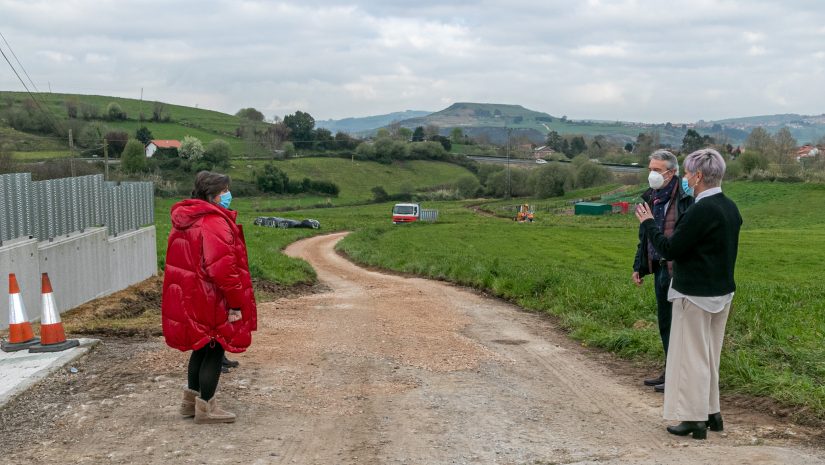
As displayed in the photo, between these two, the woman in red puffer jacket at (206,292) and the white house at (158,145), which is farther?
the white house at (158,145)

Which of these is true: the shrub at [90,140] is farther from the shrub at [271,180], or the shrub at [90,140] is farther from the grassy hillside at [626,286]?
the grassy hillside at [626,286]

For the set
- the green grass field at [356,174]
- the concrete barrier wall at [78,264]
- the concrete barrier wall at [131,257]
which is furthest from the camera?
the green grass field at [356,174]

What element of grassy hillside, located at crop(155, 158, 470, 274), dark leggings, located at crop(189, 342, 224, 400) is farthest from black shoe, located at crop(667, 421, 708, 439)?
grassy hillside, located at crop(155, 158, 470, 274)

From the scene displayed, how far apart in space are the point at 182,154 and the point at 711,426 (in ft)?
312

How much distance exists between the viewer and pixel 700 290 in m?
5.78

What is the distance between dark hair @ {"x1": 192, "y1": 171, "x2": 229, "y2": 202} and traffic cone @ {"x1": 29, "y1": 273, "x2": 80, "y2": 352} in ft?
10.4

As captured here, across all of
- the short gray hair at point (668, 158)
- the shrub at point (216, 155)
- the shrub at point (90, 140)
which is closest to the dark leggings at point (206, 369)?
the short gray hair at point (668, 158)

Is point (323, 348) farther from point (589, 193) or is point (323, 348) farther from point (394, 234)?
point (589, 193)

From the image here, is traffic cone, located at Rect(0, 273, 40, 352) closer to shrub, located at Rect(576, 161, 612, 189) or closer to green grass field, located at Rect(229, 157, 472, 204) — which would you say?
green grass field, located at Rect(229, 157, 472, 204)

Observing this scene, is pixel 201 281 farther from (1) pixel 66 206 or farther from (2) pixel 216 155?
(2) pixel 216 155

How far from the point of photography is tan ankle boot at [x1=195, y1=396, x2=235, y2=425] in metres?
6.09

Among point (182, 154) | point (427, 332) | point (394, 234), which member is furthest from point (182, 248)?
point (182, 154)

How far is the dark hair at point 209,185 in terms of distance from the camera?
625 centimetres

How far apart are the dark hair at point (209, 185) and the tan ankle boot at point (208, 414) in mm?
1596
